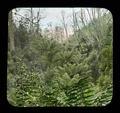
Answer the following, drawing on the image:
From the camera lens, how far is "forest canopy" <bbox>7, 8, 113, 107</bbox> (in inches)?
106

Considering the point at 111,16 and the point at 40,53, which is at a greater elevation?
the point at 111,16

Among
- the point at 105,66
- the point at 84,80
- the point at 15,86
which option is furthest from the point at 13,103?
the point at 105,66

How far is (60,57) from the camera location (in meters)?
2.69

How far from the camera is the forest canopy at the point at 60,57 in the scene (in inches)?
106
